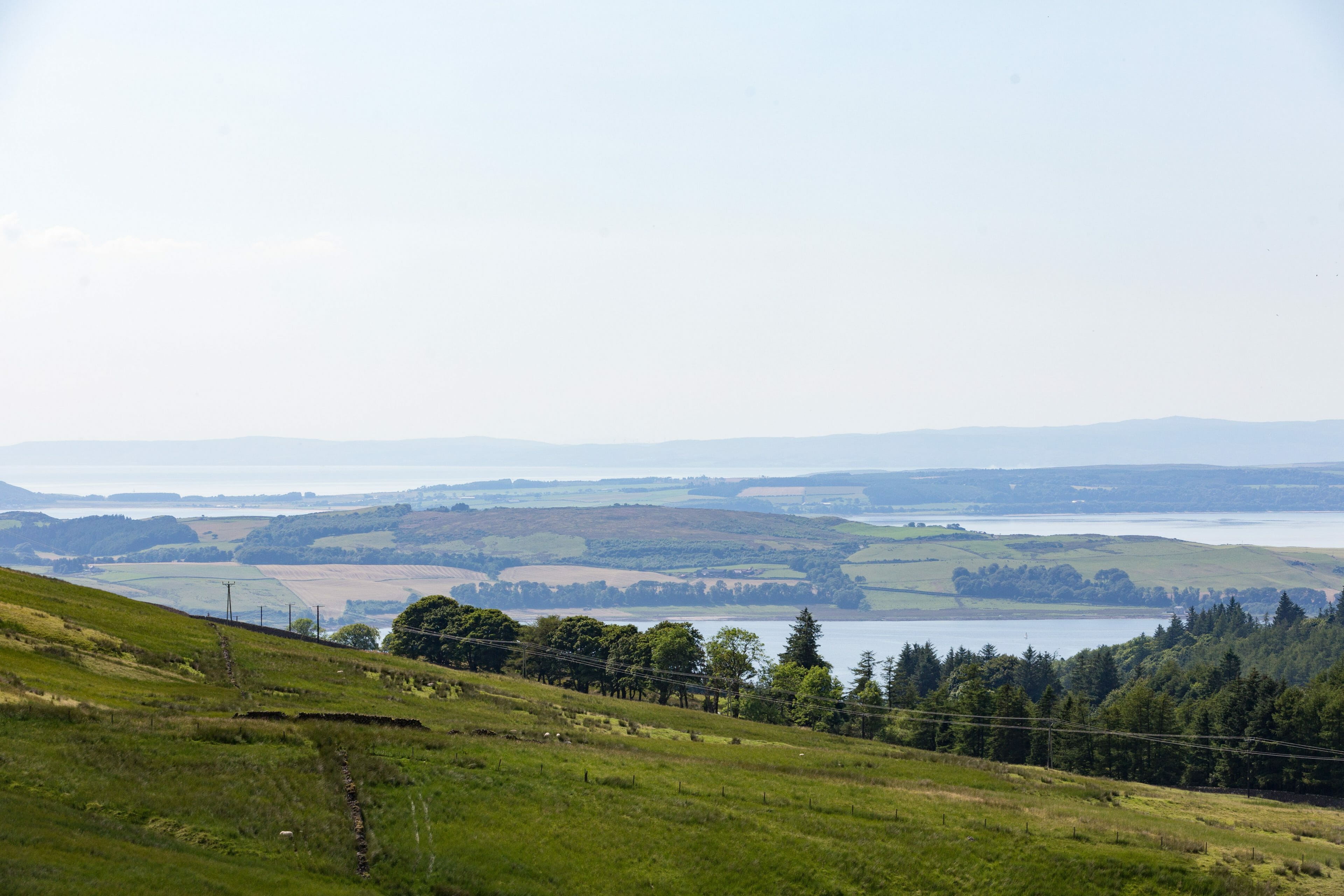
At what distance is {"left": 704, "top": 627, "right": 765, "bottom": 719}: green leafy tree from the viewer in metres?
109

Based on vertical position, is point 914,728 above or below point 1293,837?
below

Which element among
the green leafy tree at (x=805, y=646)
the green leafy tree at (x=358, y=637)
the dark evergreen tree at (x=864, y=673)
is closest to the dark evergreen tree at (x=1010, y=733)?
the dark evergreen tree at (x=864, y=673)

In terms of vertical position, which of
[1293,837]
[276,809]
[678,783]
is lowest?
[1293,837]

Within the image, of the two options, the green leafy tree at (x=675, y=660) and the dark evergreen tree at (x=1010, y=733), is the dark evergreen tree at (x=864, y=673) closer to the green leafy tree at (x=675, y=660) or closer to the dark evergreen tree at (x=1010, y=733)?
the green leafy tree at (x=675, y=660)

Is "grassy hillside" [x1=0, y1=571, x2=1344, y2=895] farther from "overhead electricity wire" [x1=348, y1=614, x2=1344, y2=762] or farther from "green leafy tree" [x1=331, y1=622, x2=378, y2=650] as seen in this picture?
"green leafy tree" [x1=331, y1=622, x2=378, y2=650]

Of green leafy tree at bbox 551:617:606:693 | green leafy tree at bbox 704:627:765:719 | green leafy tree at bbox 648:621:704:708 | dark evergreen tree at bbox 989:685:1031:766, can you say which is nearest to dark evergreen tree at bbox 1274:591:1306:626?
dark evergreen tree at bbox 989:685:1031:766

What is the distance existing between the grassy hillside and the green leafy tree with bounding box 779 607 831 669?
58.8m

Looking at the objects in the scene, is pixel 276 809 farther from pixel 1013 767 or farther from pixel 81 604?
pixel 1013 767

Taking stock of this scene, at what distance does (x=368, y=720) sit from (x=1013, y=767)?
1775 inches

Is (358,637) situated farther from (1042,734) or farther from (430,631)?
(1042,734)

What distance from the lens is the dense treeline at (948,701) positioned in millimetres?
90688

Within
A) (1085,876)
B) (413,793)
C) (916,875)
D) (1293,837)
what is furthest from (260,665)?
(1293,837)

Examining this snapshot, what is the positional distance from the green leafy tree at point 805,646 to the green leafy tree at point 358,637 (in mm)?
57855

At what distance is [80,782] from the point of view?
1171 inches
